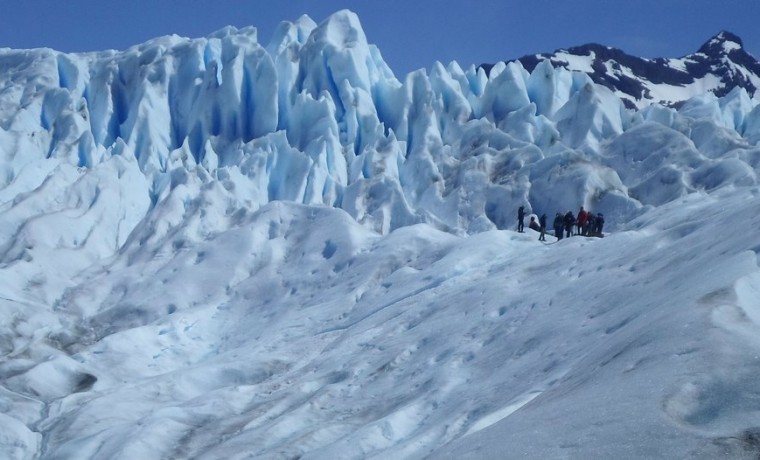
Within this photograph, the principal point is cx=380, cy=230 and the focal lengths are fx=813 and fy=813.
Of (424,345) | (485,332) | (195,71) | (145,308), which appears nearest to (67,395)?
(145,308)

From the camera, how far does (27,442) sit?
1462 centimetres

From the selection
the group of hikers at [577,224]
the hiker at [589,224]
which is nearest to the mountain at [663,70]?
the hiker at [589,224]

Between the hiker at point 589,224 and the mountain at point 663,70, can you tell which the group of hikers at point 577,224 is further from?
the mountain at point 663,70

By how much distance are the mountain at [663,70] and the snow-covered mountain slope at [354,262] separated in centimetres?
5694

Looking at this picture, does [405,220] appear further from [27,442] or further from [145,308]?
[27,442]

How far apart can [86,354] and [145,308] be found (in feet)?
9.81

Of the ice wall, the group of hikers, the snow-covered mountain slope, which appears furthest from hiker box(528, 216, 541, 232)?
the ice wall

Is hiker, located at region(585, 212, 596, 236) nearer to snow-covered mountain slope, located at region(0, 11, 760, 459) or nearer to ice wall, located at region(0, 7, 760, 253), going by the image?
snow-covered mountain slope, located at region(0, 11, 760, 459)

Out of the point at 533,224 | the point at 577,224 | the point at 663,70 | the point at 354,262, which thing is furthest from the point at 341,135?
the point at 663,70

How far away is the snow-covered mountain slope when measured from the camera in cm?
847

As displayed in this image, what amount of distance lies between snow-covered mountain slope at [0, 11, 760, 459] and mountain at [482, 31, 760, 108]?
5694cm

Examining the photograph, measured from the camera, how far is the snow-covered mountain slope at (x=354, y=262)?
8.47 m

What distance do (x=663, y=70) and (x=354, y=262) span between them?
91527 millimetres

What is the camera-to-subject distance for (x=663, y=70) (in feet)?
338
